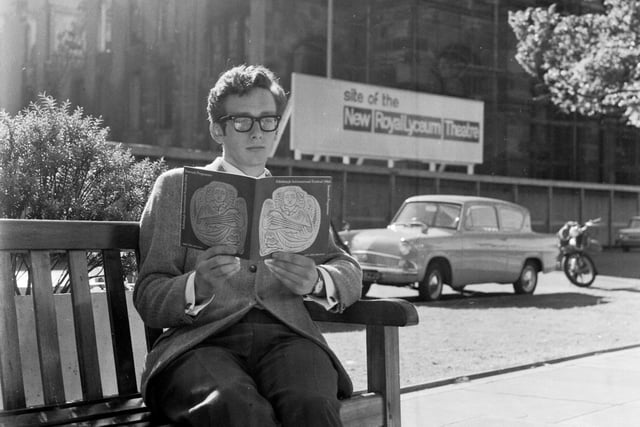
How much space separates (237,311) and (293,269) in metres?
0.25

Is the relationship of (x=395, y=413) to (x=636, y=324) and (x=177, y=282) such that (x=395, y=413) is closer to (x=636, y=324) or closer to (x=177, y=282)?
(x=177, y=282)

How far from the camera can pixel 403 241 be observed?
13.6m

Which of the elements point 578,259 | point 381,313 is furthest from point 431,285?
point 381,313

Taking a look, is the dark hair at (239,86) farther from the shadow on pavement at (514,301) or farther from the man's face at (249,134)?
the shadow on pavement at (514,301)

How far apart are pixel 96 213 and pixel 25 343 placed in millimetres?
1017

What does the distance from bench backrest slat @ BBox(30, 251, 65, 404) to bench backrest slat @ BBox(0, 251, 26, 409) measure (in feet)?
0.32

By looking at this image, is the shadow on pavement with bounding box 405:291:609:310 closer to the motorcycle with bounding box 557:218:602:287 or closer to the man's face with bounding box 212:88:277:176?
the motorcycle with bounding box 557:218:602:287

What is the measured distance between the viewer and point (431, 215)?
1462 centimetres

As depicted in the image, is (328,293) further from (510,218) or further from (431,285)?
(510,218)

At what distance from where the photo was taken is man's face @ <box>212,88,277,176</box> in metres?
3.07

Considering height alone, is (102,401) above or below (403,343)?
above

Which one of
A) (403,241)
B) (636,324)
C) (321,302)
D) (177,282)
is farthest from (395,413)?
(403,241)

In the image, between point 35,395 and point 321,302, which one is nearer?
point 321,302

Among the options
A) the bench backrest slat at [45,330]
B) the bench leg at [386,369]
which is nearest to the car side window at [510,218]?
the bench leg at [386,369]
